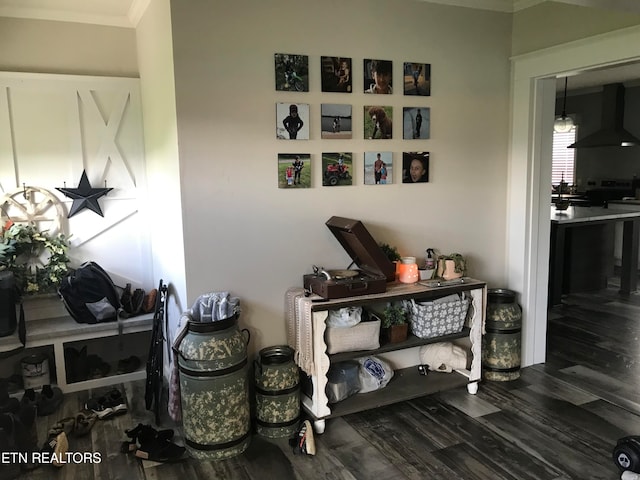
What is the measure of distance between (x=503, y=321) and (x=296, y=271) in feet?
4.68

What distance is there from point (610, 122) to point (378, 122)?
589 centimetres

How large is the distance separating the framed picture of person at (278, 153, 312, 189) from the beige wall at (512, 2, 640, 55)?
169 cm

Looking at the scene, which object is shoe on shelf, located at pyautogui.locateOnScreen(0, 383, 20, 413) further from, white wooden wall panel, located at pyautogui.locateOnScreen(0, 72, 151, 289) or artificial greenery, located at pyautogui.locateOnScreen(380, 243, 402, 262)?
artificial greenery, located at pyautogui.locateOnScreen(380, 243, 402, 262)

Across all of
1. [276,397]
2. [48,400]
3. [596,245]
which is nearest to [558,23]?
[276,397]

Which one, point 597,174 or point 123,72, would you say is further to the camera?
point 597,174

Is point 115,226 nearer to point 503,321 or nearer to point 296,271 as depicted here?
point 296,271

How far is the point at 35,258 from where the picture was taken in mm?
3695

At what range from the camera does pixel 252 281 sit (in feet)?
9.87

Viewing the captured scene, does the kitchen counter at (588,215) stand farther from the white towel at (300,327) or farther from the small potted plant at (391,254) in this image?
the white towel at (300,327)

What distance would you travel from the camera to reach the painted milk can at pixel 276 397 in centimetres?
284

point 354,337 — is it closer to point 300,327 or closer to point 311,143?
point 300,327

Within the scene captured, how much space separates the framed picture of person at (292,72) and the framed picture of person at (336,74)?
11 cm

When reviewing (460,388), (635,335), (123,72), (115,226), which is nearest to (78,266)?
(115,226)

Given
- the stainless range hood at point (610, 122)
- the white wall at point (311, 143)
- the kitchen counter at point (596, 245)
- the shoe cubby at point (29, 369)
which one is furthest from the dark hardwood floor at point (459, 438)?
the stainless range hood at point (610, 122)
